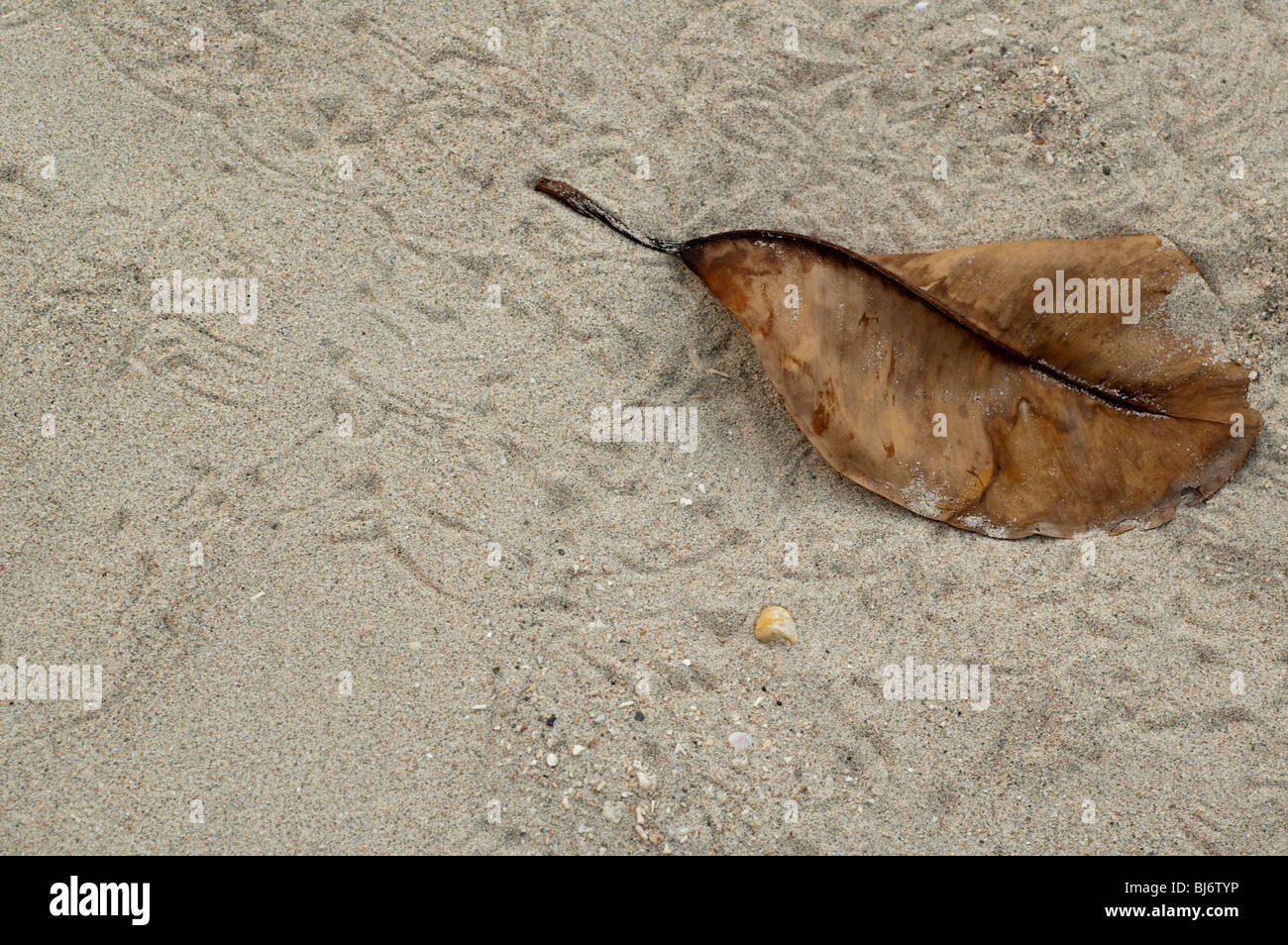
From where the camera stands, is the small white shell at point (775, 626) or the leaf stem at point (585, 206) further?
the leaf stem at point (585, 206)

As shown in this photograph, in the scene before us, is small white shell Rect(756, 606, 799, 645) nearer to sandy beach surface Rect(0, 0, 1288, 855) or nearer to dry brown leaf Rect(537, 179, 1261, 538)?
sandy beach surface Rect(0, 0, 1288, 855)

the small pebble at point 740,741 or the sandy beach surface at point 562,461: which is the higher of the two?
the sandy beach surface at point 562,461

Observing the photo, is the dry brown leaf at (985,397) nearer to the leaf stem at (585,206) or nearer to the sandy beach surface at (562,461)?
the sandy beach surface at (562,461)

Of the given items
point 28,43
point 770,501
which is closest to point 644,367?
point 770,501

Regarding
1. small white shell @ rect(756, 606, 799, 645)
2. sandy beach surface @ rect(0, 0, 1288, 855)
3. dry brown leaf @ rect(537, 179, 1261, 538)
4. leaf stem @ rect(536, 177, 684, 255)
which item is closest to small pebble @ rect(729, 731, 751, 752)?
sandy beach surface @ rect(0, 0, 1288, 855)

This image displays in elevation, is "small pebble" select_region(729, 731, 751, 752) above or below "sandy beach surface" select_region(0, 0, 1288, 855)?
below

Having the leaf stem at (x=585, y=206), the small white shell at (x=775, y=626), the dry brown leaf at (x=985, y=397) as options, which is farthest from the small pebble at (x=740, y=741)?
the leaf stem at (x=585, y=206)

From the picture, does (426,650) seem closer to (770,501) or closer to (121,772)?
(121,772)
